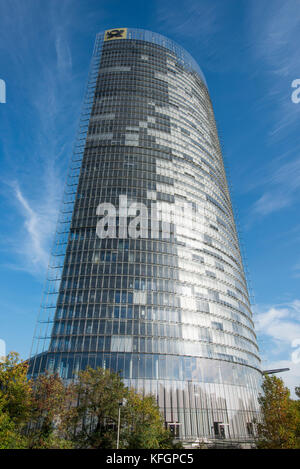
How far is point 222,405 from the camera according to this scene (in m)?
55.1

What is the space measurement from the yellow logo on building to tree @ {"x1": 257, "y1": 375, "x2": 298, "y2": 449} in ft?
405

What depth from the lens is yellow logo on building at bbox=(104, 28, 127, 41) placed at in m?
108

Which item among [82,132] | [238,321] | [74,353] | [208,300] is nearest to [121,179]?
[82,132]

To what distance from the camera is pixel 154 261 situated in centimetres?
6581

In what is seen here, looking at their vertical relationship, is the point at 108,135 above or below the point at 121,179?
above

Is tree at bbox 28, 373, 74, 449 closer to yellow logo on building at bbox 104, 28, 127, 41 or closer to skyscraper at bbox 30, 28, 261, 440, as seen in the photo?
skyscraper at bbox 30, 28, 261, 440

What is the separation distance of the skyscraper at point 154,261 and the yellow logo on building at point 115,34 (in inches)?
145

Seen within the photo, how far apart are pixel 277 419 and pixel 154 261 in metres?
38.7

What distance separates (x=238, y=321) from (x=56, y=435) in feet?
184

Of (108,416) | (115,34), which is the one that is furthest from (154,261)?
(115,34)

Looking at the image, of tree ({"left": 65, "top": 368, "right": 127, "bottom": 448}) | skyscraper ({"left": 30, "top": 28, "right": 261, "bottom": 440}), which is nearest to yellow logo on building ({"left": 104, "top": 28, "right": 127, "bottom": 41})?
skyscraper ({"left": 30, "top": 28, "right": 261, "bottom": 440})

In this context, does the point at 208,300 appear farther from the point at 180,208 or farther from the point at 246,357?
the point at 180,208

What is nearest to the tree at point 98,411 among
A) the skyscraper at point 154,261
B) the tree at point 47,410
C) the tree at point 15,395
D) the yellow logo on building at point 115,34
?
the tree at point 47,410

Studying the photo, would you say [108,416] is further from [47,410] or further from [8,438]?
[8,438]
